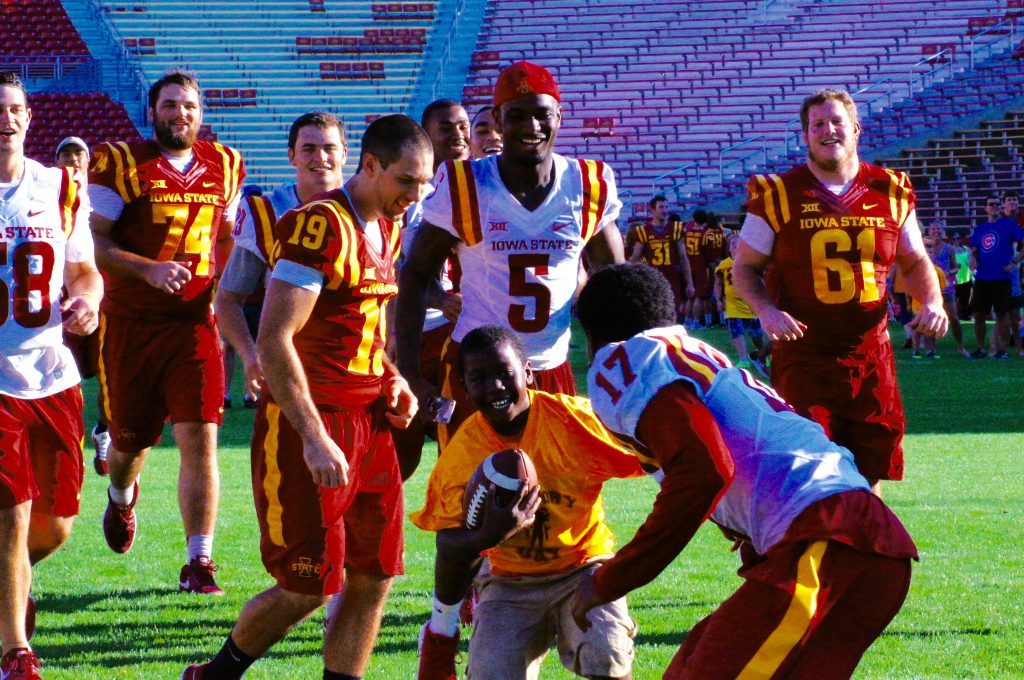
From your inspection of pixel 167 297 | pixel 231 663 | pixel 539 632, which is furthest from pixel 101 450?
pixel 539 632

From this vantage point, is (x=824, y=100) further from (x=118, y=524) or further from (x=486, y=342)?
(x=118, y=524)

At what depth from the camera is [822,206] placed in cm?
582

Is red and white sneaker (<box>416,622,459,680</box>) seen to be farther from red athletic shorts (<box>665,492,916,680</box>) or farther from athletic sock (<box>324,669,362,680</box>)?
red athletic shorts (<box>665,492,916,680</box>)

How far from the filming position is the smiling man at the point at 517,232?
16.5 ft

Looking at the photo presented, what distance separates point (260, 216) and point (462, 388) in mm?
1104

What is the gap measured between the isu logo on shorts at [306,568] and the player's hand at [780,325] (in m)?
2.23

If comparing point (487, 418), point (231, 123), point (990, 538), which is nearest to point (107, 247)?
point (487, 418)

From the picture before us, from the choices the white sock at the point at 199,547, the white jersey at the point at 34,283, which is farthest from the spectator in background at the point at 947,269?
the white jersey at the point at 34,283

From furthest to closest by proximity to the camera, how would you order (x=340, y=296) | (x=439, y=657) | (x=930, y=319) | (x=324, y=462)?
(x=930, y=319)
(x=340, y=296)
(x=439, y=657)
(x=324, y=462)

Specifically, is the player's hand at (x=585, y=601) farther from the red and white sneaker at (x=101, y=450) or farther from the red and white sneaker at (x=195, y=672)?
the red and white sneaker at (x=101, y=450)

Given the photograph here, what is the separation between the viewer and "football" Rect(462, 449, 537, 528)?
376cm

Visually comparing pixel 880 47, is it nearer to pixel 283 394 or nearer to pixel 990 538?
pixel 990 538

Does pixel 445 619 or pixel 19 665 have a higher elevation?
pixel 445 619

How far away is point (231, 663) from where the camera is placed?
13.9ft
